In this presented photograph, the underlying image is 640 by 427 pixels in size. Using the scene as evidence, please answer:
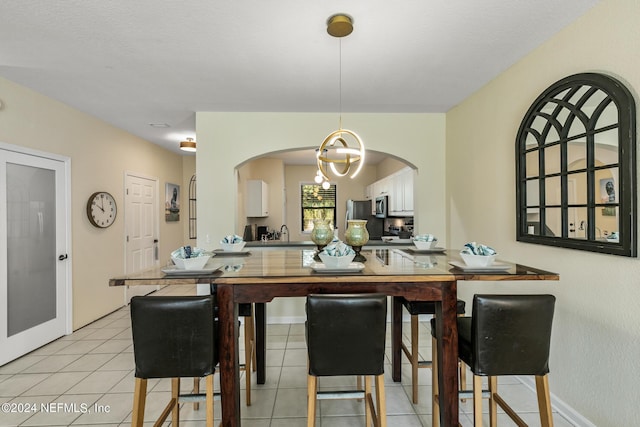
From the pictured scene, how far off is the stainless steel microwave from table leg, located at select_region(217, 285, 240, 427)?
446cm

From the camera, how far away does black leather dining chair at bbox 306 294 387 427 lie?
1.53 meters

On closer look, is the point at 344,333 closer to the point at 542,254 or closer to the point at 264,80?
the point at 542,254

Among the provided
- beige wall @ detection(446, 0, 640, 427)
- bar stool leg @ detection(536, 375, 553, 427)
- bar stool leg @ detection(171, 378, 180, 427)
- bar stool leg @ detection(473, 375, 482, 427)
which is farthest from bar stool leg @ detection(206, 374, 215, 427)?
beige wall @ detection(446, 0, 640, 427)

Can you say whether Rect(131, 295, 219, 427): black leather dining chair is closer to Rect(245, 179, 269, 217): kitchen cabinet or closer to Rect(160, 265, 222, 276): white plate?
Rect(160, 265, 222, 276): white plate

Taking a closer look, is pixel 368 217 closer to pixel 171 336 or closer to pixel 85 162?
pixel 85 162

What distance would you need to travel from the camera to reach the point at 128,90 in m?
3.09

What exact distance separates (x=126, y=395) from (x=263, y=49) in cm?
281

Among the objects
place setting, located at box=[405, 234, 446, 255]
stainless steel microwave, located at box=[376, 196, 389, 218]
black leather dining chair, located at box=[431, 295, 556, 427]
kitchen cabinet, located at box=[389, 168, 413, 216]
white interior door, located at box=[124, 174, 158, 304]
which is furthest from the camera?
stainless steel microwave, located at box=[376, 196, 389, 218]

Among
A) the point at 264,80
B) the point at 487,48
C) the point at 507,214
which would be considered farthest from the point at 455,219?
the point at 264,80

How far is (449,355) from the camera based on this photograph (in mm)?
1729

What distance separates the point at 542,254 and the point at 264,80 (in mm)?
2676

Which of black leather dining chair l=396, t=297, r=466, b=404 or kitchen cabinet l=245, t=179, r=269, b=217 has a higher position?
kitchen cabinet l=245, t=179, r=269, b=217

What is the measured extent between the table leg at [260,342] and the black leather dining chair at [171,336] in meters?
0.89

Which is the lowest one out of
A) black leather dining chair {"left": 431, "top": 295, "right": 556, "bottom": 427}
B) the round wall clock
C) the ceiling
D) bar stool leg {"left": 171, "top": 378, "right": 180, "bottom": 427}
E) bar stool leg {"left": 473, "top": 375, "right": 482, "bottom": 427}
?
bar stool leg {"left": 171, "top": 378, "right": 180, "bottom": 427}
